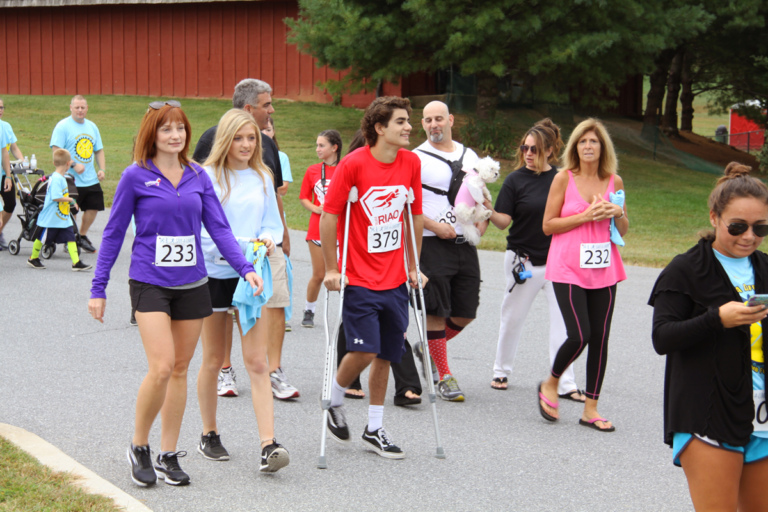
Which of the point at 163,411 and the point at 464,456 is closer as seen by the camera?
the point at 163,411

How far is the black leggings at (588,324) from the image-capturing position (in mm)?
5809

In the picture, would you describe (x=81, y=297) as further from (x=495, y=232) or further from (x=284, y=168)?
(x=495, y=232)

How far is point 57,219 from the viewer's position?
1145 centimetres

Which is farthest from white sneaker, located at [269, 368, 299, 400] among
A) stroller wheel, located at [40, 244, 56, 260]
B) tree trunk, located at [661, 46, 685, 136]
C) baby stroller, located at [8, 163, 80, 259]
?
tree trunk, located at [661, 46, 685, 136]

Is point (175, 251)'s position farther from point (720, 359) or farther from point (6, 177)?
point (6, 177)

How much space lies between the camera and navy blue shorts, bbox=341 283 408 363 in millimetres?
5156

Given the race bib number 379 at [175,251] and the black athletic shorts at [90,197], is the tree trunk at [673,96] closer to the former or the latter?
the black athletic shorts at [90,197]

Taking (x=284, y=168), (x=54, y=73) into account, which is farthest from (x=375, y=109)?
(x=54, y=73)

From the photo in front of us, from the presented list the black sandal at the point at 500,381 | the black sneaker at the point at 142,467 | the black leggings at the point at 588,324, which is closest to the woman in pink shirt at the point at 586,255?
the black leggings at the point at 588,324

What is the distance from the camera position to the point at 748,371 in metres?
3.26

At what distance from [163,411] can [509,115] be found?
2440cm

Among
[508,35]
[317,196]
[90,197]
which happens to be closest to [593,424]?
[317,196]

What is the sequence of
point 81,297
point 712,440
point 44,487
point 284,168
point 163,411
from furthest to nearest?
point 81,297 → point 284,168 → point 163,411 → point 44,487 → point 712,440

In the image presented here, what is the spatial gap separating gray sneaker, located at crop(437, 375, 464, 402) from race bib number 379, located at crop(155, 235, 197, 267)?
2564mm
